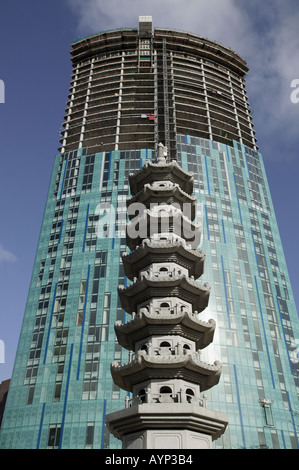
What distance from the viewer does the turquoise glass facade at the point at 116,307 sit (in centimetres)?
5831

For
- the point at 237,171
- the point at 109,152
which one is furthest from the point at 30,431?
the point at 237,171

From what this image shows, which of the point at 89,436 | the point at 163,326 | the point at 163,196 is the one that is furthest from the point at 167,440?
the point at 89,436

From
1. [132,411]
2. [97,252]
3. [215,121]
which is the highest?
[215,121]

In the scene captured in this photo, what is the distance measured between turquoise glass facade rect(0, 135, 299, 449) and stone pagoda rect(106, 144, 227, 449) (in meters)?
32.5

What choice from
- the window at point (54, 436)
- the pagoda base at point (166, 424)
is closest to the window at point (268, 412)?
the window at point (54, 436)

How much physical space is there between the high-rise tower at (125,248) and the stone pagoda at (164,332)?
32310mm

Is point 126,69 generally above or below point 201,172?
above

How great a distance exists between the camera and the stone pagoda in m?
24.1

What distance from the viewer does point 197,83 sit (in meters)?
102

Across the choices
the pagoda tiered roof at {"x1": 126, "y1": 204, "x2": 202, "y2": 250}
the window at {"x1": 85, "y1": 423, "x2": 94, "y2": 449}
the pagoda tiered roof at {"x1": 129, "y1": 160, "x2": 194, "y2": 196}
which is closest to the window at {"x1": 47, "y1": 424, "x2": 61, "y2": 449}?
the window at {"x1": 85, "y1": 423, "x2": 94, "y2": 449}

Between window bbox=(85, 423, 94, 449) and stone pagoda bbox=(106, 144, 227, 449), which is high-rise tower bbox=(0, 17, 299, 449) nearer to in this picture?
window bbox=(85, 423, 94, 449)
